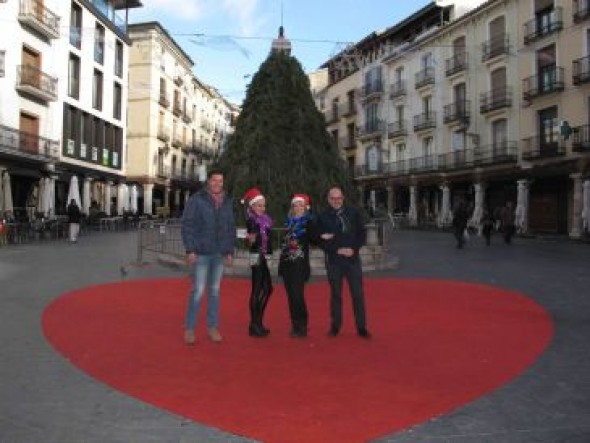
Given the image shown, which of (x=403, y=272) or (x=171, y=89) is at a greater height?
(x=171, y=89)

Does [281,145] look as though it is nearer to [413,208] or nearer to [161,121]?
[413,208]

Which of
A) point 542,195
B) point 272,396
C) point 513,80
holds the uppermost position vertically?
point 513,80

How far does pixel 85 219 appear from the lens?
1227 inches

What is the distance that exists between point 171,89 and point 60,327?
4885cm

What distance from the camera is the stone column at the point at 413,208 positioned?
139 feet

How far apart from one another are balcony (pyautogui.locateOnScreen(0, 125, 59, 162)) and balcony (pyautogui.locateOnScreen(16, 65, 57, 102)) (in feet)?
6.15

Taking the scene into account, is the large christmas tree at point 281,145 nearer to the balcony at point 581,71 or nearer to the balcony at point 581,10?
the balcony at point 581,71

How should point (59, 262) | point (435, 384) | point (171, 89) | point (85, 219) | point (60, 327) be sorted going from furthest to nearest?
point (171, 89) < point (85, 219) < point (59, 262) < point (60, 327) < point (435, 384)

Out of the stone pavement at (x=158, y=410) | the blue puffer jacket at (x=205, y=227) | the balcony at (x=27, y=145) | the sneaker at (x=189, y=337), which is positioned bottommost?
the stone pavement at (x=158, y=410)

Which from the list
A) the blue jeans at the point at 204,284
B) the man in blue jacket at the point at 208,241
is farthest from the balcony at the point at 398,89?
the blue jeans at the point at 204,284

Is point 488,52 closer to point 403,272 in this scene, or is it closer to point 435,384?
point 403,272

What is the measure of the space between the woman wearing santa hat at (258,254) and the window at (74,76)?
2962 centimetres

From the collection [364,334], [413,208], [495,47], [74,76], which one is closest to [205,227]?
[364,334]

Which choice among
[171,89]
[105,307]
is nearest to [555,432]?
[105,307]
